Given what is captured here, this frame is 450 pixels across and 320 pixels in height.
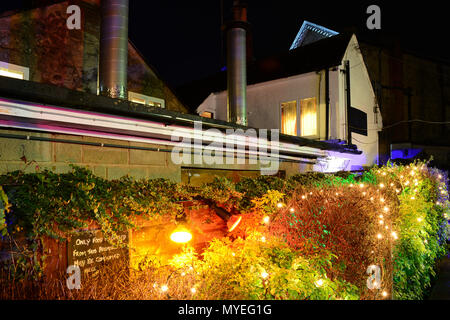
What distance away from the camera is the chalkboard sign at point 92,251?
3.61m

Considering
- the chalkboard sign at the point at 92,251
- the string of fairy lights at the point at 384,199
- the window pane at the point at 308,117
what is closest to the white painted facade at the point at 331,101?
the window pane at the point at 308,117

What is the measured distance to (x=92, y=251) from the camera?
3.77 m

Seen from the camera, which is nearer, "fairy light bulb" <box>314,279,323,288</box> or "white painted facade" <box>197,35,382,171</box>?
"fairy light bulb" <box>314,279,323,288</box>

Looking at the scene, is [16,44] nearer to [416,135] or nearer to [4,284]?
[4,284]

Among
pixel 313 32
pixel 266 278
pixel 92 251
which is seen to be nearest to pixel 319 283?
pixel 266 278

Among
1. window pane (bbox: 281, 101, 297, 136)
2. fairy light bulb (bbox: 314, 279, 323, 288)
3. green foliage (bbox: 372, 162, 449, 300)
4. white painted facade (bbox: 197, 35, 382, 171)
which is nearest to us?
fairy light bulb (bbox: 314, 279, 323, 288)

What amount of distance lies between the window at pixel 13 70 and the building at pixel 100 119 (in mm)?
27

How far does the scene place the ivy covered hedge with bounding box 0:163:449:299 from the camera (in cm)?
316

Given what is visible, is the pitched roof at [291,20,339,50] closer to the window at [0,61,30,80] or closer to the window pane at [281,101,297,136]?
the window pane at [281,101,297,136]

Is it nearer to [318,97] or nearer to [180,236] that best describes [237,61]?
[318,97]

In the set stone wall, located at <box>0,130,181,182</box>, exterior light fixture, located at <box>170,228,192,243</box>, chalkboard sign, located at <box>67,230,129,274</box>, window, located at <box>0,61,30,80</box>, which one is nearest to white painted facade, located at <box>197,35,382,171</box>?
stone wall, located at <box>0,130,181,182</box>

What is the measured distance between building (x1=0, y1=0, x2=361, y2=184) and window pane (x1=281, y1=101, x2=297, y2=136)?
367 centimetres

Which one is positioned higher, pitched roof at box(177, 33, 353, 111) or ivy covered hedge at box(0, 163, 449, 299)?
pitched roof at box(177, 33, 353, 111)
